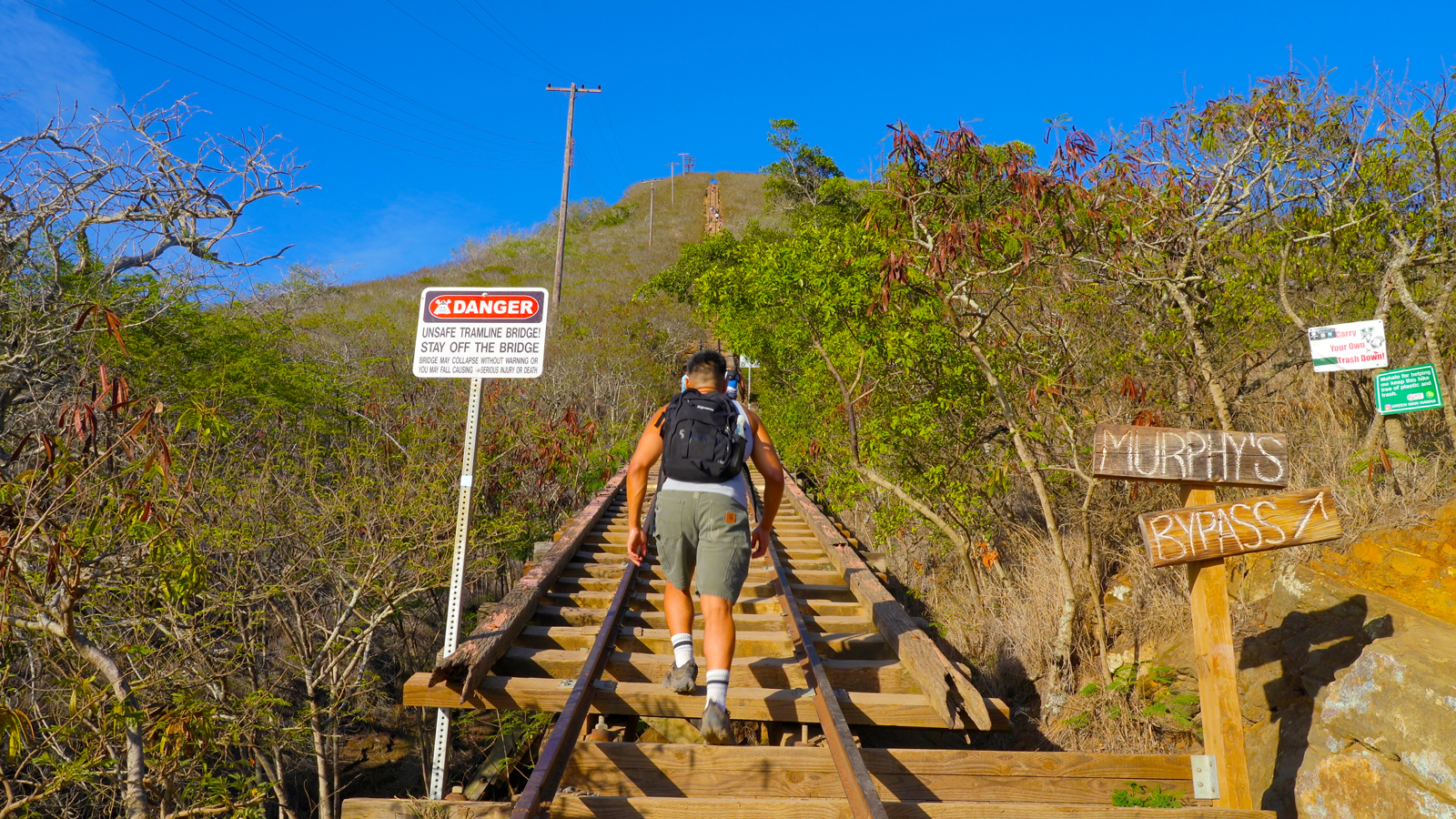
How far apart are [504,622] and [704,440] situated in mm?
2127

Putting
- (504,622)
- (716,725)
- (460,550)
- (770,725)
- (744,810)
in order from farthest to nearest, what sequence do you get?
(770,725)
(504,622)
(460,550)
(716,725)
(744,810)

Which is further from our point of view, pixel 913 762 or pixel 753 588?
pixel 753 588

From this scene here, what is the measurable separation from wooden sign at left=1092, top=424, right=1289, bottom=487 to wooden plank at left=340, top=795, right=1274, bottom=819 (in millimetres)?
1355

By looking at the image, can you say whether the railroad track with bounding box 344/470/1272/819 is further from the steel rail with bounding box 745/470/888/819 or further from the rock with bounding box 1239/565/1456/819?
the rock with bounding box 1239/565/1456/819

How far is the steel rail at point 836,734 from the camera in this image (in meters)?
2.82

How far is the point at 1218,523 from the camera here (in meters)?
3.34

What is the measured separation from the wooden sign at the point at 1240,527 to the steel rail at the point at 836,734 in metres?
1.58

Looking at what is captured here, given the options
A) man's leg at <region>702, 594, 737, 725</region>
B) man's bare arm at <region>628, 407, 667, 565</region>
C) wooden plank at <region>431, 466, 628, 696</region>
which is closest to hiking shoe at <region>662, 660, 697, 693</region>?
man's leg at <region>702, 594, 737, 725</region>

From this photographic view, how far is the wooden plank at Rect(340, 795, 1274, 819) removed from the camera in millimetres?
3029

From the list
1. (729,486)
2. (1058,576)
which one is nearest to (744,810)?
(729,486)

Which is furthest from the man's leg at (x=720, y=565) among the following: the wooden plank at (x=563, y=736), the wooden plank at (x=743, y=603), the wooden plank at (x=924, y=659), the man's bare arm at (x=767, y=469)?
the wooden plank at (x=743, y=603)

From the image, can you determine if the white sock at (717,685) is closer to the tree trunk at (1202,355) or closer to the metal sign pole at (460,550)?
the metal sign pole at (460,550)

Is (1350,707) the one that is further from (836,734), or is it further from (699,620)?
(699,620)

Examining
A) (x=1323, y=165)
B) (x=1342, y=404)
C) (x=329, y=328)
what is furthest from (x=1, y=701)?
(x=329, y=328)
